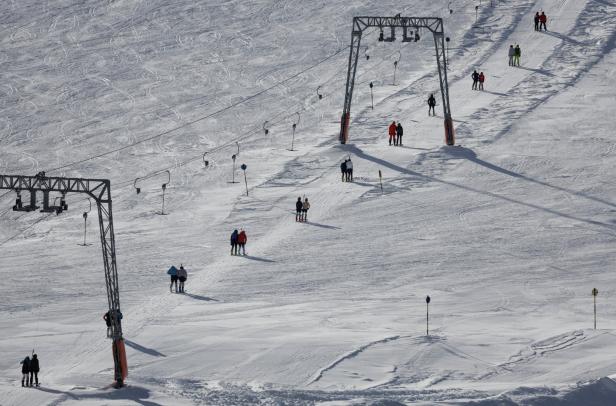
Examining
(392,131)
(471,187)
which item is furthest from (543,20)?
(471,187)

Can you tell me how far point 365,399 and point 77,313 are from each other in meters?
11.7

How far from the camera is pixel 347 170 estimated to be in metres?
49.2

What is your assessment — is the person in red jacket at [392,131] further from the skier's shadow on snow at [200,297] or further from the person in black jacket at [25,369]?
the person in black jacket at [25,369]

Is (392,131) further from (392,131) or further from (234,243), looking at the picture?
(234,243)

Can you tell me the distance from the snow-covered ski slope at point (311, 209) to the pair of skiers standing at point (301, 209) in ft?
1.70

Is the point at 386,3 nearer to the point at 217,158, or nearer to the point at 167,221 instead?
the point at 217,158

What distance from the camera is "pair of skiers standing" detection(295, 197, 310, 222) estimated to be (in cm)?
4553

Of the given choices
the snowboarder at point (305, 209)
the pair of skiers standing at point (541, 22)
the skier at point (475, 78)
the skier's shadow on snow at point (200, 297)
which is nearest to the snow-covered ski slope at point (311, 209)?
the skier's shadow on snow at point (200, 297)

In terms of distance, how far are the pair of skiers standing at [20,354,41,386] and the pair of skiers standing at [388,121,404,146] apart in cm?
2509

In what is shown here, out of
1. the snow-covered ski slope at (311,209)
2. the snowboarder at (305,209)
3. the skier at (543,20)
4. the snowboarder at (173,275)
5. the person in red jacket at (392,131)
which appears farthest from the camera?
the skier at (543,20)

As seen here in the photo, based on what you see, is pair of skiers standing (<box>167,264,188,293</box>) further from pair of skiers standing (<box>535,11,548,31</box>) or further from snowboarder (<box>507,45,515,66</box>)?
pair of skiers standing (<box>535,11,548,31</box>)

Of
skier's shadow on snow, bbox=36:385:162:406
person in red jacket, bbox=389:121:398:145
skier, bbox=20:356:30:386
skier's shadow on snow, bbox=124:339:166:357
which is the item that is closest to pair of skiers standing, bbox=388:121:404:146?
person in red jacket, bbox=389:121:398:145

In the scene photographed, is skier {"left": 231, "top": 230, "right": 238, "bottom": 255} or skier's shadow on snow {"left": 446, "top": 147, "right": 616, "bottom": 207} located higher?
skier's shadow on snow {"left": 446, "top": 147, "right": 616, "bottom": 207}

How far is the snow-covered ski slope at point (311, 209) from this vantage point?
31.3 m
